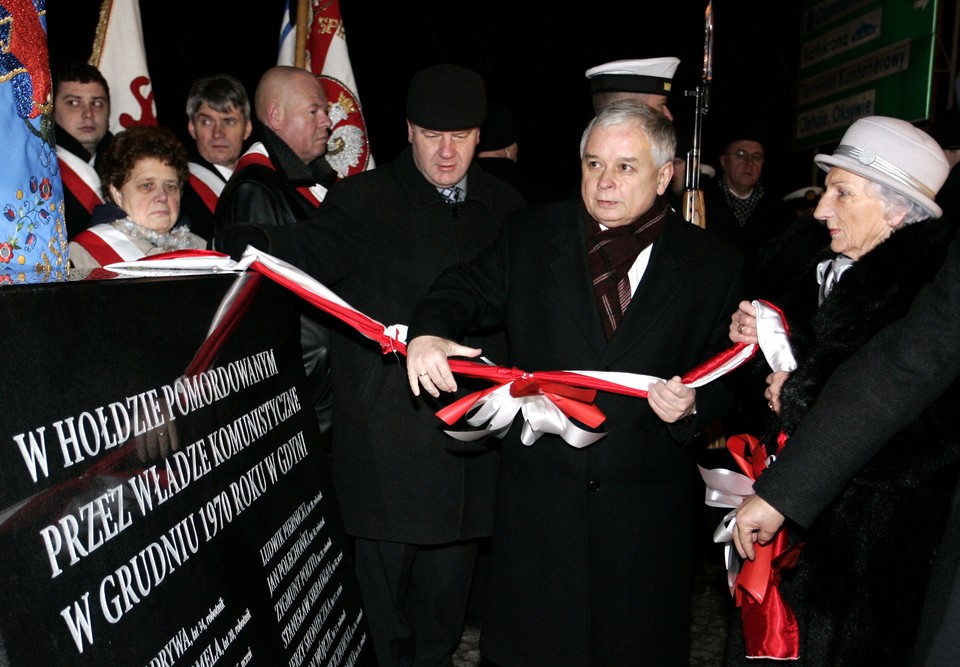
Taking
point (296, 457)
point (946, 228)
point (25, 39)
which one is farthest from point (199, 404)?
point (946, 228)

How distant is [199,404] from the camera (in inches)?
83.4

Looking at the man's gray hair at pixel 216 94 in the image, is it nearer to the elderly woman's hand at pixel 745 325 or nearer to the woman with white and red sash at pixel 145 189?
the woman with white and red sash at pixel 145 189

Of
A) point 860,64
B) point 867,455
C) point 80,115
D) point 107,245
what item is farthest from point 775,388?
point 860,64

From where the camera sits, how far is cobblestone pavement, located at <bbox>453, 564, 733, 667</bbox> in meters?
4.03

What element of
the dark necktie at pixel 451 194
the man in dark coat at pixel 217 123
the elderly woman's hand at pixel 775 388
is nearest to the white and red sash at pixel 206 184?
the man in dark coat at pixel 217 123

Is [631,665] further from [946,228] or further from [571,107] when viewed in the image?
[571,107]

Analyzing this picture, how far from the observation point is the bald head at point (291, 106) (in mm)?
4215

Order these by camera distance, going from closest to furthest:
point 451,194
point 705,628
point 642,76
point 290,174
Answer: point 451,194, point 642,76, point 290,174, point 705,628

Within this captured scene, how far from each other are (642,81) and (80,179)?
260 centimetres

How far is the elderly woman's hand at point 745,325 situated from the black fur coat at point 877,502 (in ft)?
0.83

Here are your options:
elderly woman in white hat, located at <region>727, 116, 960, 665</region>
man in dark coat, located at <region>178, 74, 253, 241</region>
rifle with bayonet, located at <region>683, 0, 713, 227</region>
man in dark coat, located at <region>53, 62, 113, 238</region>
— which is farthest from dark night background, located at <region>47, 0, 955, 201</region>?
elderly woman in white hat, located at <region>727, 116, 960, 665</region>

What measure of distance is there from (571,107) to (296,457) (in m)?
14.2

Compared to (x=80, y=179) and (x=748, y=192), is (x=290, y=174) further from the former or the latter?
(x=748, y=192)

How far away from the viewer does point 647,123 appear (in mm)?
2844
